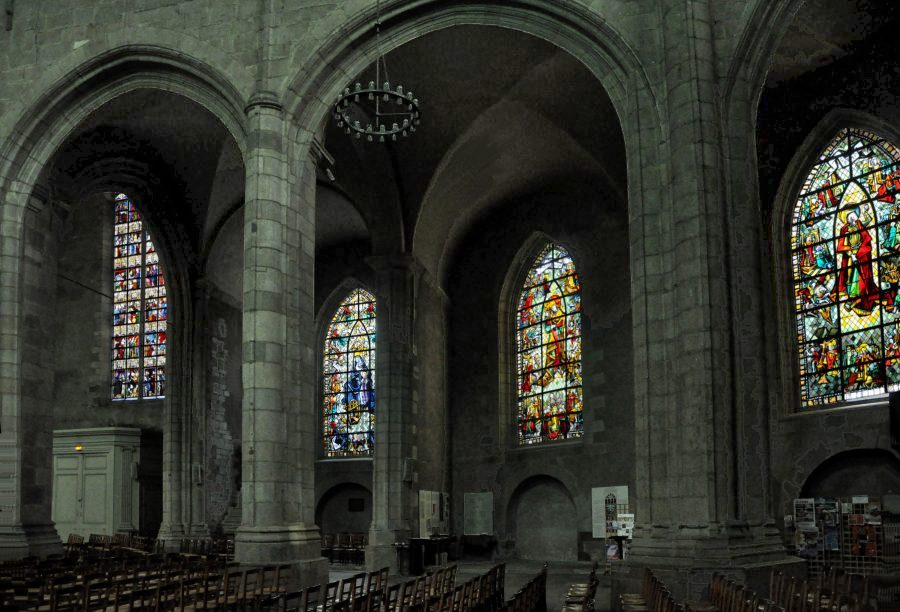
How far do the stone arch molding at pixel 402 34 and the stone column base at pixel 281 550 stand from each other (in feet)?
20.8

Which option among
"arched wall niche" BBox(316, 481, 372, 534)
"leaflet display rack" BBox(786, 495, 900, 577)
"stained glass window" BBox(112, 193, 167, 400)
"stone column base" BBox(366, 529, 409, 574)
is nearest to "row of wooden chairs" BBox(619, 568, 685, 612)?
"leaflet display rack" BBox(786, 495, 900, 577)

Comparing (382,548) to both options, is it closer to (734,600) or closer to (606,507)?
(606,507)

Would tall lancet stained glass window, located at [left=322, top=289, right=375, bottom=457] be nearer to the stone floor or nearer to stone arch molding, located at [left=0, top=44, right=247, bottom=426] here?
the stone floor

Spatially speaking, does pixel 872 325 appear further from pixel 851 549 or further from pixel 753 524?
pixel 753 524

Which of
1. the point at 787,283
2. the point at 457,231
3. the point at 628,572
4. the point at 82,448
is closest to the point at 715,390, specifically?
the point at 628,572

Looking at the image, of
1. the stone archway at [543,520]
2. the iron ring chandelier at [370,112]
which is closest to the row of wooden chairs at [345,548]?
the stone archway at [543,520]

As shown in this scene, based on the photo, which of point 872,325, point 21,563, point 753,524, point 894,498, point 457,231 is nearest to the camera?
point 753,524

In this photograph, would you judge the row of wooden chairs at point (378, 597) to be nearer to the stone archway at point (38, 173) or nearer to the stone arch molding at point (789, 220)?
the stone archway at point (38, 173)

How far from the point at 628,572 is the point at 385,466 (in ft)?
29.9

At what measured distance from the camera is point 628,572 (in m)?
13.0

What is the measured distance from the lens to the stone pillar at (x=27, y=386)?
17.6 m

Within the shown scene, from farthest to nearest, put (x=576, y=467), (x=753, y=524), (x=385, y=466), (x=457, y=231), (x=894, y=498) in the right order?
1. (x=457, y=231)
2. (x=576, y=467)
3. (x=385, y=466)
4. (x=894, y=498)
5. (x=753, y=524)

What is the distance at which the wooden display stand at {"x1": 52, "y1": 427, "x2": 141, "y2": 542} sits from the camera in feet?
82.6

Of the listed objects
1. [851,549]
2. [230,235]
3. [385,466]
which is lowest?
[851,549]
